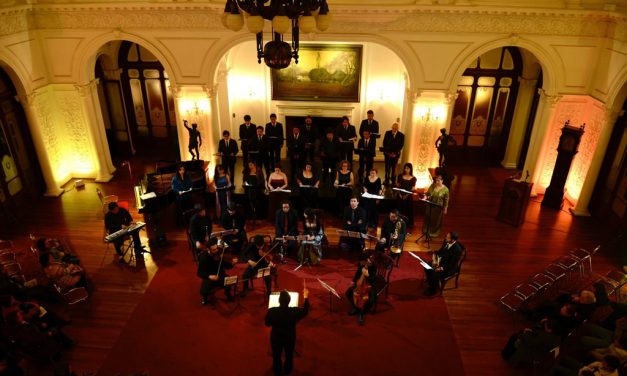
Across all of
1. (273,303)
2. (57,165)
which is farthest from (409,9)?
(57,165)

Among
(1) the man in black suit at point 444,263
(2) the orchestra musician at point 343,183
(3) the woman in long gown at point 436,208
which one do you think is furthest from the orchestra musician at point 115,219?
(3) the woman in long gown at point 436,208

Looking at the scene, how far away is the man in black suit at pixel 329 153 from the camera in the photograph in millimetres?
11289

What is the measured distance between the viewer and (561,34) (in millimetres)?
10289

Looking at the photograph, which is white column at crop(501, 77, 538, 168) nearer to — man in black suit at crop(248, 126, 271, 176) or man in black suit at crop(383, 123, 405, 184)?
man in black suit at crop(383, 123, 405, 184)

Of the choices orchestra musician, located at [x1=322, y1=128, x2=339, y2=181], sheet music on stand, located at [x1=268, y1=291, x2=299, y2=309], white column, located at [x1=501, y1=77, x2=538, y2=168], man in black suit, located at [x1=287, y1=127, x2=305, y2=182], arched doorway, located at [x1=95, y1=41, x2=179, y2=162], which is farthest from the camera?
arched doorway, located at [x1=95, y1=41, x2=179, y2=162]

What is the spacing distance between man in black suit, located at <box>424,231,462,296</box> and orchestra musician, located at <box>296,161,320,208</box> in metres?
3.09

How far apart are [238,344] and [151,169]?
7936 millimetres

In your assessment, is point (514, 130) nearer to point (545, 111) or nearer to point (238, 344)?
point (545, 111)

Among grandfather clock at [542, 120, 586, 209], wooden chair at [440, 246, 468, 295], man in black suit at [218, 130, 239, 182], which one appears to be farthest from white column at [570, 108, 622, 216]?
man in black suit at [218, 130, 239, 182]

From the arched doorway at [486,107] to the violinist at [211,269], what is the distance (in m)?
8.86

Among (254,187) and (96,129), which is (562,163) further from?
(96,129)

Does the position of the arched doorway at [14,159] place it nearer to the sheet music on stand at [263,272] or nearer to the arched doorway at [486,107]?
the sheet music on stand at [263,272]

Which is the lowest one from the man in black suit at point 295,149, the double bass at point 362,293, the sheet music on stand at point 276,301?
the double bass at point 362,293

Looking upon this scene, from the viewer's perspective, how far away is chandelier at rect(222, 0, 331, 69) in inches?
195
